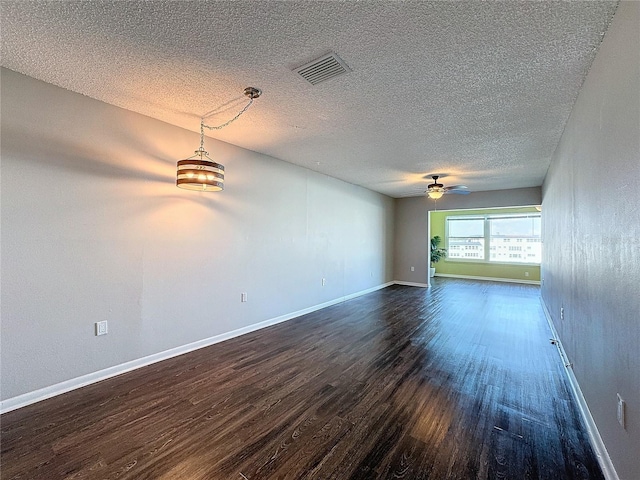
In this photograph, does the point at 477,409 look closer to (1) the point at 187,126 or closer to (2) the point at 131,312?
(2) the point at 131,312

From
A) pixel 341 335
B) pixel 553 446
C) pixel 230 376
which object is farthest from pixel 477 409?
pixel 230 376

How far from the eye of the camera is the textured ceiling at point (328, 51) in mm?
1496

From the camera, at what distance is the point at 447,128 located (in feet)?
9.88

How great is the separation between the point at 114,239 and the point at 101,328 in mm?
824

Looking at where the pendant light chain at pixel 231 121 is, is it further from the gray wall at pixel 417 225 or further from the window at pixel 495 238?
the window at pixel 495 238

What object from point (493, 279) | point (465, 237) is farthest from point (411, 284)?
point (465, 237)

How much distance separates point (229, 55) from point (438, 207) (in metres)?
6.68

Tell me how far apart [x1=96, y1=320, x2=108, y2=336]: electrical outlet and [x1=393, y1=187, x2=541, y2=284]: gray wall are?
701cm

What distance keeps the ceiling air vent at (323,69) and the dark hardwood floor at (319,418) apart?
253cm

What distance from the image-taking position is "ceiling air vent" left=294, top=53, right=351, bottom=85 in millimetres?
1885

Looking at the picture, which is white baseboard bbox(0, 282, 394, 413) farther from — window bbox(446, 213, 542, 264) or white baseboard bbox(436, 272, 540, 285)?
window bbox(446, 213, 542, 264)

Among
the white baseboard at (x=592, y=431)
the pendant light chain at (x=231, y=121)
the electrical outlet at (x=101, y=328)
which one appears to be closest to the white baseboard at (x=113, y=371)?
the electrical outlet at (x=101, y=328)

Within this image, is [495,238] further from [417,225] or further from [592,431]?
[592,431]

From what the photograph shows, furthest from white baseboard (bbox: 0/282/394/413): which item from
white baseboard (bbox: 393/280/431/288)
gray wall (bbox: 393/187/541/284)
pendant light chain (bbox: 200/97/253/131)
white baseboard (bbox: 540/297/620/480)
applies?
gray wall (bbox: 393/187/541/284)
